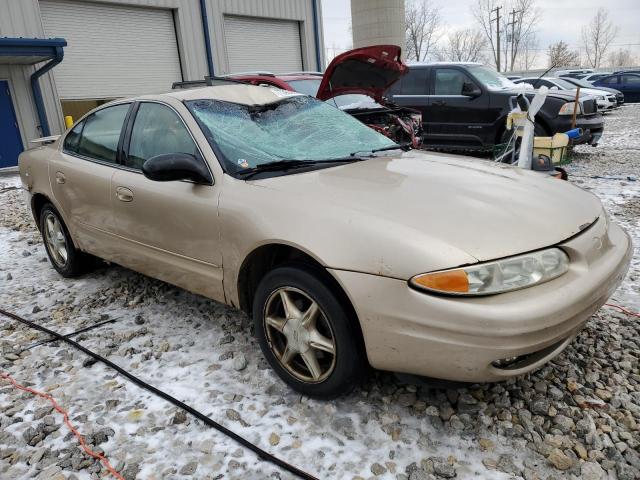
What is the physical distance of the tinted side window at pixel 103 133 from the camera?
361 centimetres

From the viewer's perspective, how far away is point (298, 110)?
342 cm

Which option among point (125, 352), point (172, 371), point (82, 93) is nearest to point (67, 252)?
point (125, 352)

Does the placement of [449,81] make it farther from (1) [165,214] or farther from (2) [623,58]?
(2) [623,58]

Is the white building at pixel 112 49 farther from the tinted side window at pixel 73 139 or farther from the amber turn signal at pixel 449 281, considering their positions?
the amber turn signal at pixel 449 281

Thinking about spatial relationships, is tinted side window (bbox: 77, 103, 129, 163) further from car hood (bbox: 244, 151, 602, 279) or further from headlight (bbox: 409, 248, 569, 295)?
headlight (bbox: 409, 248, 569, 295)

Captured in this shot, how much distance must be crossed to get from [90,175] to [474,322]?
117 inches

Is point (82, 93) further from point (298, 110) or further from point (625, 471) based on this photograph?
point (625, 471)

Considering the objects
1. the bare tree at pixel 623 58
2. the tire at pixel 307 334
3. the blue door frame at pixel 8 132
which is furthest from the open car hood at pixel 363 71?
the bare tree at pixel 623 58

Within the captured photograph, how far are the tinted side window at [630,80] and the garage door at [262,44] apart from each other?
15941 mm

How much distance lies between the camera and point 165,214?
3.03 metres

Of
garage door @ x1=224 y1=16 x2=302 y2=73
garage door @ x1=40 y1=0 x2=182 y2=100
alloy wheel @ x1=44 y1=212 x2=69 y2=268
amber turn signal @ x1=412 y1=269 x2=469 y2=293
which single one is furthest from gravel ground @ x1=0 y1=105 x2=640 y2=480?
garage door @ x1=224 y1=16 x2=302 y2=73

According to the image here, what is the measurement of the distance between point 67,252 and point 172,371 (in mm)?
2073

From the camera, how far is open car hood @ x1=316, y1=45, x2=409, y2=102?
5.52m

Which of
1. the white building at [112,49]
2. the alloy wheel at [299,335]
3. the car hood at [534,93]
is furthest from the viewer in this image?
the white building at [112,49]
